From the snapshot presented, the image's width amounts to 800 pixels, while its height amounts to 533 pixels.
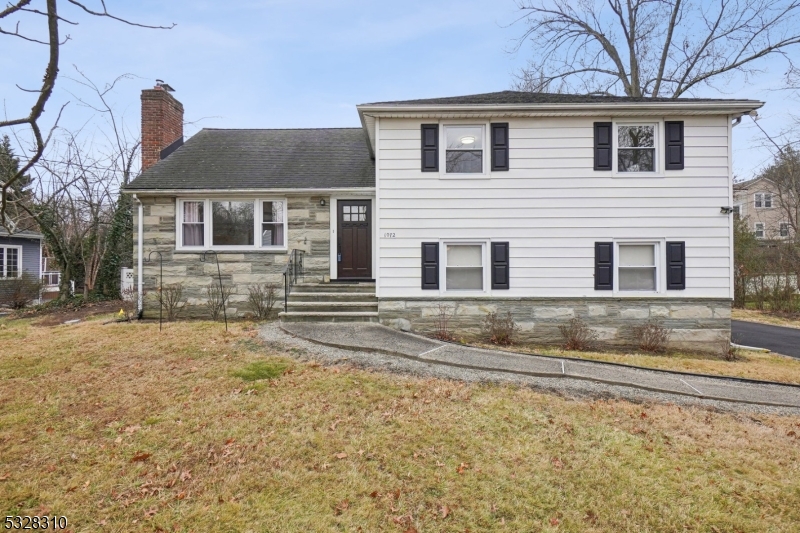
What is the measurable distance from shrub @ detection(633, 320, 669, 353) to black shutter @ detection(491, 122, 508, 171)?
14.5 feet

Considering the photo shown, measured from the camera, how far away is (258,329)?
825cm

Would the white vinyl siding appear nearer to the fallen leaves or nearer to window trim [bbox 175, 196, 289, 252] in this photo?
window trim [bbox 175, 196, 289, 252]

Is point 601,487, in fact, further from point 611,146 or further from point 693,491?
point 611,146

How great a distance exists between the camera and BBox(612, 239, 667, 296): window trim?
854 centimetres

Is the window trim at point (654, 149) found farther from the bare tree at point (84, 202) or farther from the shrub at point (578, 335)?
the bare tree at point (84, 202)

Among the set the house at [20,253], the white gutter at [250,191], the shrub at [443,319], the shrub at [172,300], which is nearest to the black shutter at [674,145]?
the shrub at [443,319]

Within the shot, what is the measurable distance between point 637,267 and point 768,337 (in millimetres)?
5911

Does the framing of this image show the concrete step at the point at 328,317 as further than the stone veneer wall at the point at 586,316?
Yes

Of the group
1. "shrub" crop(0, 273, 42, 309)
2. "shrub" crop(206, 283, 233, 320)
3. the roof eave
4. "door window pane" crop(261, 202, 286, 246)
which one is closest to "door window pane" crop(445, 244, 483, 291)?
the roof eave

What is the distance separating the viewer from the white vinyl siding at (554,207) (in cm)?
850

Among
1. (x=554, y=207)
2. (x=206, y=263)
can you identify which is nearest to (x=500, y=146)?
(x=554, y=207)

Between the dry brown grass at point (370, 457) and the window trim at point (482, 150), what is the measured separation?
4802 mm

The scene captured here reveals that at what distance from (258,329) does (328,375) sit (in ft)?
10.7

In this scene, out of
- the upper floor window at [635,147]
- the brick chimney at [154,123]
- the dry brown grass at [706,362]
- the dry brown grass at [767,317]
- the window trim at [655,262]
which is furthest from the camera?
the dry brown grass at [767,317]
